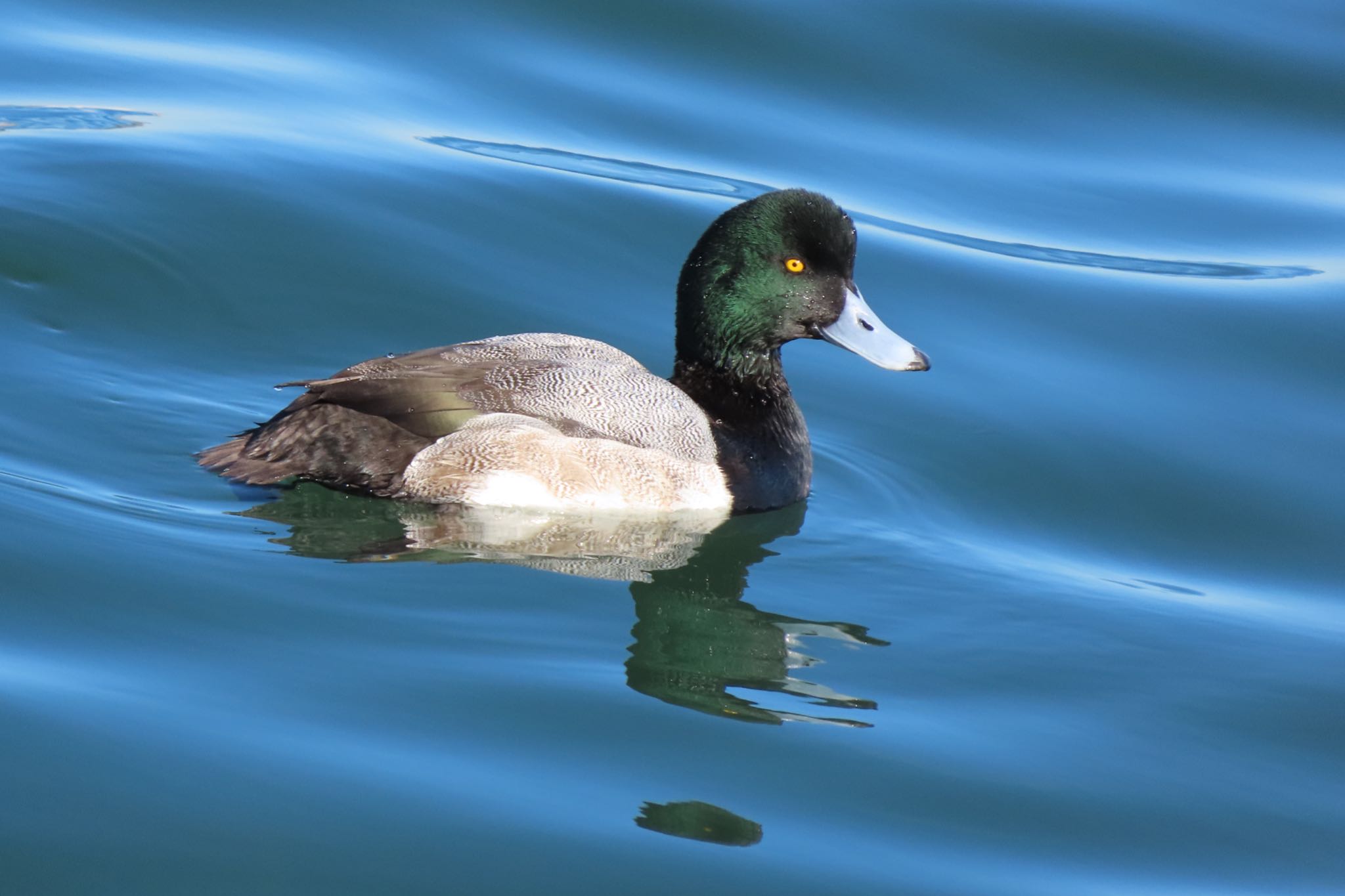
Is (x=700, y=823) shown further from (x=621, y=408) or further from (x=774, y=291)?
(x=774, y=291)

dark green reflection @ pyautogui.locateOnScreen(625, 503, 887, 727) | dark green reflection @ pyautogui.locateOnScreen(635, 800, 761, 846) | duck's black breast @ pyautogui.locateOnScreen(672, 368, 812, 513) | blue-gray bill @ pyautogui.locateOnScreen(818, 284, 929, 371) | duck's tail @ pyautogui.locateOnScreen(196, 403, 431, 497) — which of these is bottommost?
dark green reflection @ pyautogui.locateOnScreen(635, 800, 761, 846)

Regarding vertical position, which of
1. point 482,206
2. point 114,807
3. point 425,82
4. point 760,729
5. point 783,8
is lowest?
point 114,807

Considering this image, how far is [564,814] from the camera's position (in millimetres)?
4770

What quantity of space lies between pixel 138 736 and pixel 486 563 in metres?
1.68

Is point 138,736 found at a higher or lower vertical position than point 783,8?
lower

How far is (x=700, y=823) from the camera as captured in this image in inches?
190

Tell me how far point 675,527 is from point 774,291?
116 centimetres

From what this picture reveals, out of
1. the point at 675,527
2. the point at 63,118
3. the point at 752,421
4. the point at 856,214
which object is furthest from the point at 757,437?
the point at 63,118

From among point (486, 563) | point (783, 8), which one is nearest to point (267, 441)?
point (486, 563)

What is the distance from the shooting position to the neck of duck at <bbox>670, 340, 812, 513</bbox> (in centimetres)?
708

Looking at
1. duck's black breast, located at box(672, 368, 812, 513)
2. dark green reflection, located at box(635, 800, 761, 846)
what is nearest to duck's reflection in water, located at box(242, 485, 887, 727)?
duck's black breast, located at box(672, 368, 812, 513)

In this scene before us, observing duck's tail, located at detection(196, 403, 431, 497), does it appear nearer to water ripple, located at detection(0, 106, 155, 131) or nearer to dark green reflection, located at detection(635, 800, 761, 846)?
dark green reflection, located at detection(635, 800, 761, 846)

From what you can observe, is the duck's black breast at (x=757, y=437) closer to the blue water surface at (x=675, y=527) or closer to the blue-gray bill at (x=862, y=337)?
the blue water surface at (x=675, y=527)

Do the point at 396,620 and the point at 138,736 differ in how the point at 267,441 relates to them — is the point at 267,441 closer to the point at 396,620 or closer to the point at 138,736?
the point at 396,620
